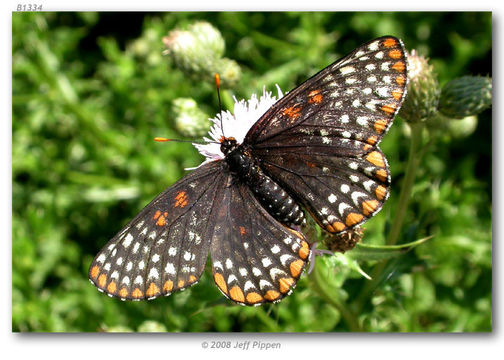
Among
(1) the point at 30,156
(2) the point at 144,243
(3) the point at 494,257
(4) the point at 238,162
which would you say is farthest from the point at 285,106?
(1) the point at 30,156

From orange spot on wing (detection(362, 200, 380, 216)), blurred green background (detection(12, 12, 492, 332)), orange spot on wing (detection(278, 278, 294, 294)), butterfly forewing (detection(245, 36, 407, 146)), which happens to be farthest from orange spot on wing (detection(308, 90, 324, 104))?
blurred green background (detection(12, 12, 492, 332))

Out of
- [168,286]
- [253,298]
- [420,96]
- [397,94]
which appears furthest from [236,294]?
[420,96]

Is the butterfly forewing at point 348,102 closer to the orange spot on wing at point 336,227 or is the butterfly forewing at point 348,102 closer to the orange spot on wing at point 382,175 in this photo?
the orange spot on wing at point 382,175

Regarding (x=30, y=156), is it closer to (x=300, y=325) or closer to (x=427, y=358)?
(x=300, y=325)

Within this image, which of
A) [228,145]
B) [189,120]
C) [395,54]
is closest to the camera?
[395,54]

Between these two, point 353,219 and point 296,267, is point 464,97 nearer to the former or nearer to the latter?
point 353,219

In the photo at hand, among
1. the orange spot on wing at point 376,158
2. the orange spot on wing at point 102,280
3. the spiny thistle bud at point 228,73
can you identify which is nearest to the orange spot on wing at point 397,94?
the orange spot on wing at point 376,158
